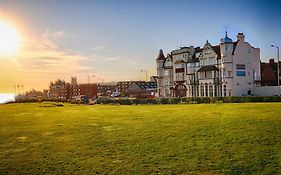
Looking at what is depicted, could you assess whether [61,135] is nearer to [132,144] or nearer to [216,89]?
[132,144]

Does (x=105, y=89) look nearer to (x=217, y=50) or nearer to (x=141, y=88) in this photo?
(x=141, y=88)

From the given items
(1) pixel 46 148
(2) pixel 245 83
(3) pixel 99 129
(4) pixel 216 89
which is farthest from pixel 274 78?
(1) pixel 46 148

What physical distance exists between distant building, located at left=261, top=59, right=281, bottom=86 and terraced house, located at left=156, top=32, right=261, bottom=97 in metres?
3.51

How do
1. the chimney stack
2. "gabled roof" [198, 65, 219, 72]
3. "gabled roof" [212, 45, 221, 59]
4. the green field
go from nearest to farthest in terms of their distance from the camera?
1. the green field
2. the chimney stack
3. "gabled roof" [198, 65, 219, 72]
4. "gabled roof" [212, 45, 221, 59]

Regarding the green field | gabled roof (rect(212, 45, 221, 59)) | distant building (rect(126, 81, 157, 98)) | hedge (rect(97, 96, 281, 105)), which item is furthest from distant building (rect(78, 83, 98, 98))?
the green field

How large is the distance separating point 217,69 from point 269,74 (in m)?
14.4

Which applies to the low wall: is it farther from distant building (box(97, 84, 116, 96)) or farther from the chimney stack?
distant building (box(97, 84, 116, 96))

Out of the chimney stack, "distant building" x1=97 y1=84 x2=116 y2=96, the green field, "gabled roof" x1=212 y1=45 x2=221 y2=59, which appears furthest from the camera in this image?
"distant building" x1=97 y1=84 x2=116 y2=96

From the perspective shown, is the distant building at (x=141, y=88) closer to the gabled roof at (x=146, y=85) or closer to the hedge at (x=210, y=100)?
the gabled roof at (x=146, y=85)

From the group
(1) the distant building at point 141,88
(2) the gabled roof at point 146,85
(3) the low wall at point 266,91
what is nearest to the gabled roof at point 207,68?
(3) the low wall at point 266,91

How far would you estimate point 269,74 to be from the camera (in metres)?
72.8

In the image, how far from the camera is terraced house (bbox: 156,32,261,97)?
65.2 meters

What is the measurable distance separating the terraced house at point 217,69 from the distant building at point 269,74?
3506 mm

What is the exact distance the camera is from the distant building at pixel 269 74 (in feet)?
235
